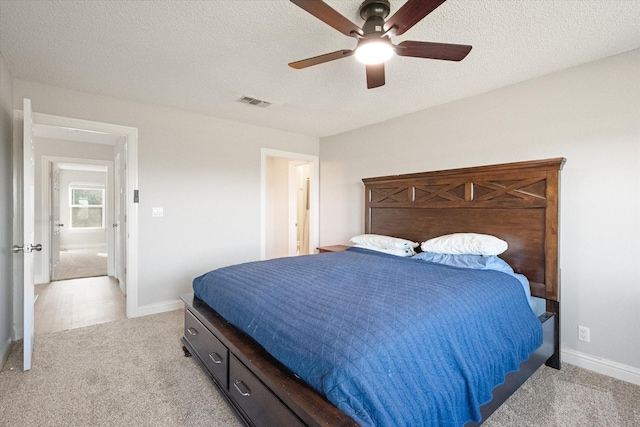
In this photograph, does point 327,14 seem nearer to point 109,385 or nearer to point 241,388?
point 241,388

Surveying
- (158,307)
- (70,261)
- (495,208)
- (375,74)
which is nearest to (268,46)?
(375,74)

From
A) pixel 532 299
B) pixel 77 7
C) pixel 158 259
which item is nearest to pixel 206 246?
pixel 158 259

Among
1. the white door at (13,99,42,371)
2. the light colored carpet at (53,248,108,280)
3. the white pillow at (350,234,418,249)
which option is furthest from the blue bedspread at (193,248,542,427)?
the light colored carpet at (53,248,108,280)

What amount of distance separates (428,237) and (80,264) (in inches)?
279

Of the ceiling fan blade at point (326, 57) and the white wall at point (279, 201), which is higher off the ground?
the ceiling fan blade at point (326, 57)

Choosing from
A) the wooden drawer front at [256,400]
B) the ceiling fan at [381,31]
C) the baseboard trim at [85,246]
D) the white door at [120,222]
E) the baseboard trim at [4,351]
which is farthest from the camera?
the baseboard trim at [85,246]

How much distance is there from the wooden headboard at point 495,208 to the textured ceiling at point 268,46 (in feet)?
2.74

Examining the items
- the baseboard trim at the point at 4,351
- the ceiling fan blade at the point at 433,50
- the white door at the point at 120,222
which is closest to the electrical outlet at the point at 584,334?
the ceiling fan blade at the point at 433,50

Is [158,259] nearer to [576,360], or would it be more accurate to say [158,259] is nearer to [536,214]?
[536,214]

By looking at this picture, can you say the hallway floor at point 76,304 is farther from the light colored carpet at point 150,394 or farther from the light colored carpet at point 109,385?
the light colored carpet at point 150,394

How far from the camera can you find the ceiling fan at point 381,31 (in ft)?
4.70

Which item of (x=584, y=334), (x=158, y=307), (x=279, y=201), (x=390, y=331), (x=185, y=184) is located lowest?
(x=158, y=307)

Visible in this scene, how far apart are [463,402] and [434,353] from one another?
0.27m

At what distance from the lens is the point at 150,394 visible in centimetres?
202
